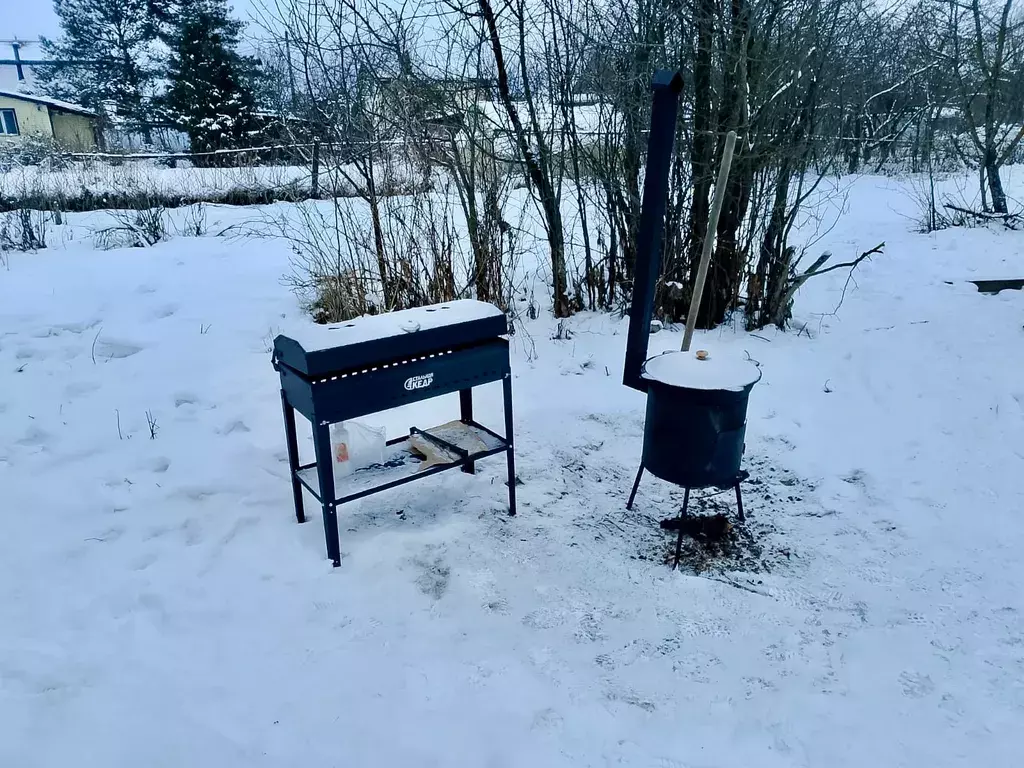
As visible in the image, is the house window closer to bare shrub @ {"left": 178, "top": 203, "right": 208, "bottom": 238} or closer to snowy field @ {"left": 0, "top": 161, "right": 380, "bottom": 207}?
snowy field @ {"left": 0, "top": 161, "right": 380, "bottom": 207}

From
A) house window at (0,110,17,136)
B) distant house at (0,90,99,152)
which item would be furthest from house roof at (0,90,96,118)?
house window at (0,110,17,136)

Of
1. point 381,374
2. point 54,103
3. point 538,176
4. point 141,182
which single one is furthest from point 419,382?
point 54,103

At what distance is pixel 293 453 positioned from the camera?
338 centimetres

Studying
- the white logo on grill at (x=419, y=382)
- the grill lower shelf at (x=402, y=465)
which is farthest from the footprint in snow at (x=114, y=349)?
the white logo on grill at (x=419, y=382)

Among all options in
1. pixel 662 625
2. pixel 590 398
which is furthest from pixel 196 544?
pixel 590 398

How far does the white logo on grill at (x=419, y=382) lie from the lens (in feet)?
10.2

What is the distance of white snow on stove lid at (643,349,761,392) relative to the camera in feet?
9.78

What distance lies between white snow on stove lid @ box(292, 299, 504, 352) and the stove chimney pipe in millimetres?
721

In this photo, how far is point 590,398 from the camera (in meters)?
4.95

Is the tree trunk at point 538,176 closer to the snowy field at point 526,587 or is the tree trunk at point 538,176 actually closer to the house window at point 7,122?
the snowy field at point 526,587

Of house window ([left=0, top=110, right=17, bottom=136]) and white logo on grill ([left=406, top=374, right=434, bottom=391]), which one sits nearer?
white logo on grill ([left=406, top=374, right=434, bottom=391])

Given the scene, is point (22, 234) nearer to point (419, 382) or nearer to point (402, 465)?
point (402, 465)

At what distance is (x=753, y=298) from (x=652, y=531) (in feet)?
10.6

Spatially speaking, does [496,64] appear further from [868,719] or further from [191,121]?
[191,121]
